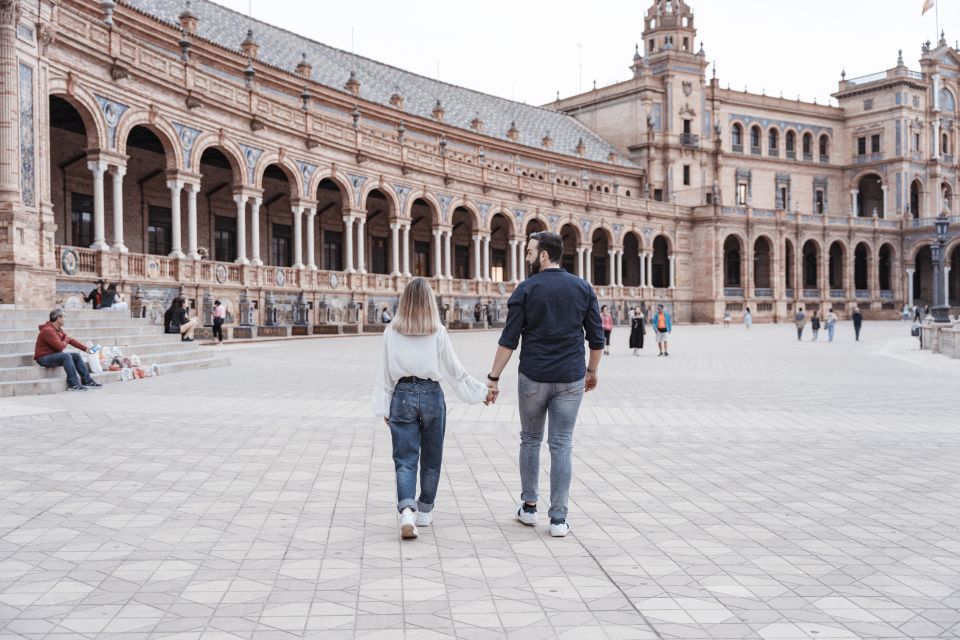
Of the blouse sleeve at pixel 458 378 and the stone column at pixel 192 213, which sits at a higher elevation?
the stone column at pixel 192 213

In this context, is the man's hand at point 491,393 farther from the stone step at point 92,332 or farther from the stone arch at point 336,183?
the stone arch at point 336,183

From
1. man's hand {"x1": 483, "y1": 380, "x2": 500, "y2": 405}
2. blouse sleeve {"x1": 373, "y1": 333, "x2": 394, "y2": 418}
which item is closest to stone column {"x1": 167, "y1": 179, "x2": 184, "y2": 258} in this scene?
blouse sleeve {"x1": 373, "y1": 333, "x2": 394, "y2": 418}

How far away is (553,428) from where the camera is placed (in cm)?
538

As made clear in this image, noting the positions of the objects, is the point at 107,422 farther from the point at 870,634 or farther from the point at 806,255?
the point at 806,255

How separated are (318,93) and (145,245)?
1495 cm

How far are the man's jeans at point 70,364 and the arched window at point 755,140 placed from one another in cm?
7068

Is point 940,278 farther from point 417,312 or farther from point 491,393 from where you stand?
point 417,312

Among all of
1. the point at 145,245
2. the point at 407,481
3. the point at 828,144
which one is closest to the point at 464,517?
the point at 407,481

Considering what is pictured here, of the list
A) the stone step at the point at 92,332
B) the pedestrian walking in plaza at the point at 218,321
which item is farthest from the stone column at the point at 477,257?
the stone step at the point at 92,332

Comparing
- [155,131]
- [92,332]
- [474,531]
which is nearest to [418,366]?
[474,531]

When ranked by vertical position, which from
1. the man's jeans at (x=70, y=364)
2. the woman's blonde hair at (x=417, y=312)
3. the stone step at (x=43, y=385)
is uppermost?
the woman's blonde hair at (x=417, y=312)

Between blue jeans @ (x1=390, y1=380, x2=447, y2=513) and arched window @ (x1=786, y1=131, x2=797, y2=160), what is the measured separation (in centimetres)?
7951

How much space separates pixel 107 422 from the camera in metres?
9.80

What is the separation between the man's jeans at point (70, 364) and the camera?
1309 cm
